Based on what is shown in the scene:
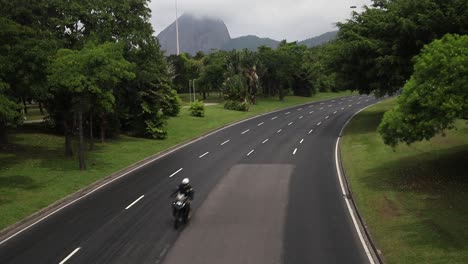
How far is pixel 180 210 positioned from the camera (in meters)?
16.6

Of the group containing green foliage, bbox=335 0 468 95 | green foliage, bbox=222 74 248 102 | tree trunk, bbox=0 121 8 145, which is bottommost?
tree trunk, bbox=0 121 8 145

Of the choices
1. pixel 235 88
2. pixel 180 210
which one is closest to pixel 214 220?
pixel 180 210

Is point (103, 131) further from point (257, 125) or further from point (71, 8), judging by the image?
point (257, 125)

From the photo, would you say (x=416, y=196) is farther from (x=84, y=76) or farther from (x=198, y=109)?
(x=198, y=109)

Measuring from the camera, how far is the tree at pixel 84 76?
2605 cm

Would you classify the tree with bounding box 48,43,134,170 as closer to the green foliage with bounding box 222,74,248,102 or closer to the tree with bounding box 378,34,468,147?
the tree with bounding box 378,34,468,147

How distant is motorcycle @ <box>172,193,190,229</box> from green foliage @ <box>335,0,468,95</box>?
25907mm

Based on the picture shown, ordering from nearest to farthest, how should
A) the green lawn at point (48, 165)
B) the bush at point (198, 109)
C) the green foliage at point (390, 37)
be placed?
the green lawn at point (48, 165) → the green foliage at point (390, 37) → the bush at point (198, 109)

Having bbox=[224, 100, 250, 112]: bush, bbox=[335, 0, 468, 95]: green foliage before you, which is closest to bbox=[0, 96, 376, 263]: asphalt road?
bbox=[335, 0, 468, 95]: green foliage

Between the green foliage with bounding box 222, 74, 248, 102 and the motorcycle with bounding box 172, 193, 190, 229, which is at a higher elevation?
the green foliage with bounding box 222, 74, 248, 102

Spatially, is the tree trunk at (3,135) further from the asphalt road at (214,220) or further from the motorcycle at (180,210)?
the motorcycle at (180,210)

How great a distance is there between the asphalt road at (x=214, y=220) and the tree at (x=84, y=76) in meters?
5.16

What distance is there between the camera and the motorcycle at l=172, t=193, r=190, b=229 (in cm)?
1658

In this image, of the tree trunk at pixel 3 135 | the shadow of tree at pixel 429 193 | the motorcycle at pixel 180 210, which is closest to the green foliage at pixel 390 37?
the shadow of tree at pixel 429 193
